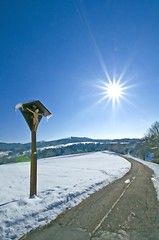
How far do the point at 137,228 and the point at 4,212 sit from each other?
386 cm

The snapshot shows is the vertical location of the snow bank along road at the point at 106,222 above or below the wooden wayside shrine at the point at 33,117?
below

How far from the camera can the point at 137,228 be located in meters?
4.96

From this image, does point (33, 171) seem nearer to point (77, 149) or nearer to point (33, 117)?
point (33, 117)

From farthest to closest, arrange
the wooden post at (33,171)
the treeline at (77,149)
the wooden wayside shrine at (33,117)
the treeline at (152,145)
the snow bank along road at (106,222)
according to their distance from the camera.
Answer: the treeline at (77,149), the treeline at (152,145), the wooden wayside shrine at (33,117), the wooden post at (33,171), the snow bank along road at (106,222)

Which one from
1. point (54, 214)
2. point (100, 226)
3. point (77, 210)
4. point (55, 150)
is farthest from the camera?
point (55, 150)

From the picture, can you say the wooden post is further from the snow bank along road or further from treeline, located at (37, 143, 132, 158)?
treeline, located at (37, 143, 132, 158)

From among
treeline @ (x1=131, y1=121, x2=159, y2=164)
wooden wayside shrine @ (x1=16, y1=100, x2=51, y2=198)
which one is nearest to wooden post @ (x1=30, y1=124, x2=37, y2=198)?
wooden wayside shrine @ (x1=16, y1=100, x2=51, y2=198)

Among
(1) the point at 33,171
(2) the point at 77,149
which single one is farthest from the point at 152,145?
(2) the point at 77,149

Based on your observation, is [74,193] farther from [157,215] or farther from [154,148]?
[154,148]

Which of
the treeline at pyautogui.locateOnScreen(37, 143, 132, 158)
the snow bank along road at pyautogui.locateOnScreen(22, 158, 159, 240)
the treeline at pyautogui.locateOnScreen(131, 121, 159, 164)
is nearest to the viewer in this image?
→ the snow bank along road at pyautogui.locateOnScreen(22, 158, 159, 240)

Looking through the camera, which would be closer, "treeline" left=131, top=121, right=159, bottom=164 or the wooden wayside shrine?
the wooden wayside shrine

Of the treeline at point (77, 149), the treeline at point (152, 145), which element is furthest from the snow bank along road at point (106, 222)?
the treeline at point (77, 149)

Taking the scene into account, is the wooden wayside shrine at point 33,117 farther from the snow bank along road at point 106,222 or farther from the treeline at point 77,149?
the treeline at point 77,149

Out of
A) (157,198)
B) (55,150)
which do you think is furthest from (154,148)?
(55,150)
